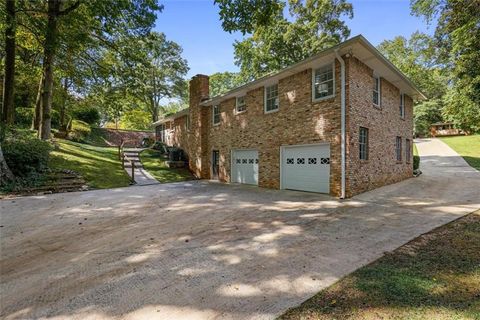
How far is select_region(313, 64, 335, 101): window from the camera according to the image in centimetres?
977

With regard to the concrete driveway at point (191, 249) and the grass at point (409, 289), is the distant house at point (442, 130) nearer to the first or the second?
the concrete driveway at point (191, 249)

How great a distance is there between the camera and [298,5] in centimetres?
2428

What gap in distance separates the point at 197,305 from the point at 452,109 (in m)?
21.0

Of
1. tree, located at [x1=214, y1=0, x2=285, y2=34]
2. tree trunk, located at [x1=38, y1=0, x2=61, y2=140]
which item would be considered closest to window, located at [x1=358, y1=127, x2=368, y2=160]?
tree, located at [x1=214, y1=0, x2=285, y2=34]

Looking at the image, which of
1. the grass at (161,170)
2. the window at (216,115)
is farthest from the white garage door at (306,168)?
the grass at (161,170)

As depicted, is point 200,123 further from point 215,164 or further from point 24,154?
point 24,154

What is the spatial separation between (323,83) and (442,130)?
43139mm

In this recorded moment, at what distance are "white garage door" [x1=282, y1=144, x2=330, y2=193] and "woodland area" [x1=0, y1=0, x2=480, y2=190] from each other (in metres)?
5.16

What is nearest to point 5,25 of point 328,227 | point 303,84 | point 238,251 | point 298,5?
point 303,84

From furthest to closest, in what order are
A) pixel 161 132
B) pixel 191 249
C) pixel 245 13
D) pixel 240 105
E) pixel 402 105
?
1. pixel 161 132
2. pixel 240 105
3. pixel 402 105
4. pixel 245 13
5. pixel 191 249

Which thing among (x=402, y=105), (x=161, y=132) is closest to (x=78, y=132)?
(x=161, y=132)

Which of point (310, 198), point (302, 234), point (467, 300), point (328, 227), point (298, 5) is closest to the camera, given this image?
point (467, 300)

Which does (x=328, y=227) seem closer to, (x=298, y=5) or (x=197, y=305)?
(x=197, y=305)

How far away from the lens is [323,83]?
10047mm
